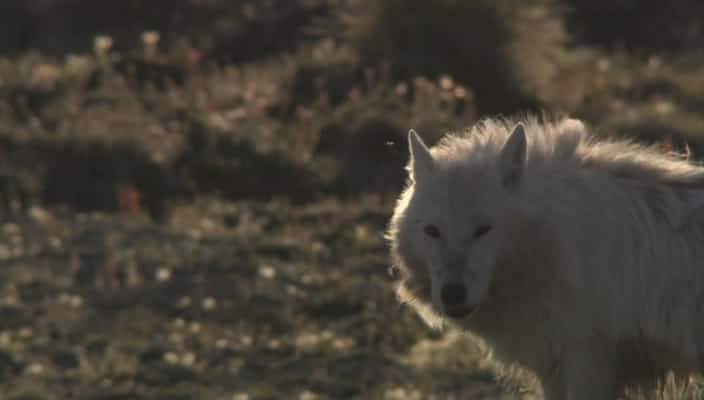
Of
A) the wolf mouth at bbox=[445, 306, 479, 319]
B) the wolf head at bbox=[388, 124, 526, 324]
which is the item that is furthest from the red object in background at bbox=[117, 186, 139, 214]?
the wolf mouth at bbox=[445, 306, 479, 319]

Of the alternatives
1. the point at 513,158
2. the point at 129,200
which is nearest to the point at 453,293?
the point at 513,158

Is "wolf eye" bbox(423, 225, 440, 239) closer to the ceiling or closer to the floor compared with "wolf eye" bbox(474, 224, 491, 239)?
closer to the ceiling

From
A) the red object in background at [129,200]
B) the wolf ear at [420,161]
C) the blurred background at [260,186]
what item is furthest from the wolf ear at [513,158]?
the red object in background at [129,200]

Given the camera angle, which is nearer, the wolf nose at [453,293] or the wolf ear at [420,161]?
the wolf nose at [453,293]

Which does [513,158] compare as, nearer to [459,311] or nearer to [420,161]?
[420,161]

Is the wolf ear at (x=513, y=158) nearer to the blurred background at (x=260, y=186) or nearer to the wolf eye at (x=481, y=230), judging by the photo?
the wolf eye at (x=481, y=230)

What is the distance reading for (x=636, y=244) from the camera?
6352 mm

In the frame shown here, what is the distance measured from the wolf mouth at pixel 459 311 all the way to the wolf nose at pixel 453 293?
44mm

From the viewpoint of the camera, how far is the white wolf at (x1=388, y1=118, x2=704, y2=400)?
20.4 feet

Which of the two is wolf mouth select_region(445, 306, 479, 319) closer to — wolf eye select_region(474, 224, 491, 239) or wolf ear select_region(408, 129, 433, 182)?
wolf eye select_region(474, 224, 491, 239)

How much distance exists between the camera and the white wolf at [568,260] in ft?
20.4

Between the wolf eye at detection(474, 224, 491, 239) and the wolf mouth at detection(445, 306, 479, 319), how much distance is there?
34 centimetres

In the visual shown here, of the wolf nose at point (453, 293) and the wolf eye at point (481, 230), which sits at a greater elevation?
the wolf eye at point (481, 230)

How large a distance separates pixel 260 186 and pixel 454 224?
28.3ft
